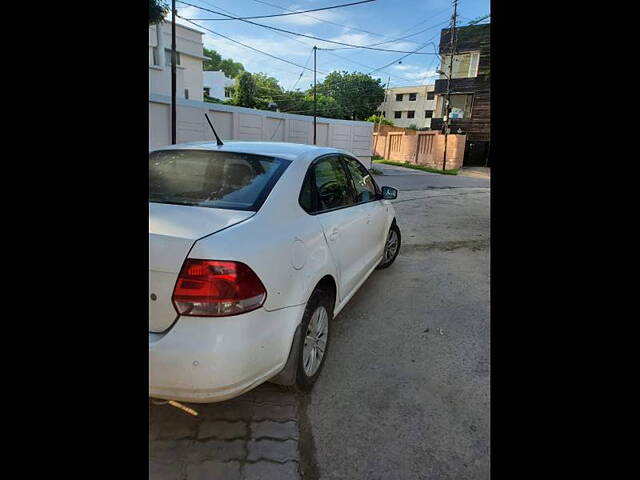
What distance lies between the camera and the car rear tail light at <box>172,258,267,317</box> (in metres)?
1.93

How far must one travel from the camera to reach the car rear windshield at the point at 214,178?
245 cm

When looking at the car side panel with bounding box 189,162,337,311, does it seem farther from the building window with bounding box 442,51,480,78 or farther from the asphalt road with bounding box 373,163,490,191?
the building window with bounding box 442,51,480,78

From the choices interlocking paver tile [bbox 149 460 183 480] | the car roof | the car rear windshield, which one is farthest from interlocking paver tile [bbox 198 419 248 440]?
the car roof

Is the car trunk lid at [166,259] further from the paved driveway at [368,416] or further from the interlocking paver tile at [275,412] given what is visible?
the interlocking paver tile at [275,412]

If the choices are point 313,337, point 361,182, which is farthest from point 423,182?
point 313,337

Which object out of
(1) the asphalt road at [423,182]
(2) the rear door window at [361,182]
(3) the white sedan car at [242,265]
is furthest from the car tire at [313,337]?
(1) the asphalt road at [423,182]

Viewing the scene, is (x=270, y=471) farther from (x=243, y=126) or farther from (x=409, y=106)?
(x=409, y=106)

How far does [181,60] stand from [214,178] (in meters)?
25.8

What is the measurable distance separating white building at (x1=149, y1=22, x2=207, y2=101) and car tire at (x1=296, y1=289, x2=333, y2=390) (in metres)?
20.1

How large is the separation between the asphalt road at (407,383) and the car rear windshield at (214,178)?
1326mm

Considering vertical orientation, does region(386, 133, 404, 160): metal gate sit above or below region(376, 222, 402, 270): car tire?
above

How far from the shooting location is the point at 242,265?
1985 millimetres
